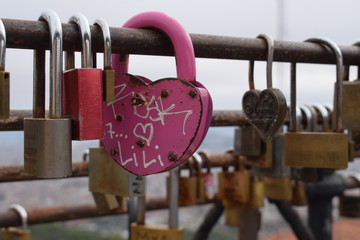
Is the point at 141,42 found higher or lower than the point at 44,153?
higher

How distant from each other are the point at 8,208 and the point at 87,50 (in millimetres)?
686

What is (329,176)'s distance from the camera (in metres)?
1.50

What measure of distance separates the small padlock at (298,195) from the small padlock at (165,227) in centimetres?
47

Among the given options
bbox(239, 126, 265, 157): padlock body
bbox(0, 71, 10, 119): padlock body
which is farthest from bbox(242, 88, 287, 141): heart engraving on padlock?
bbox(239, 126, 265, 157): padlock body

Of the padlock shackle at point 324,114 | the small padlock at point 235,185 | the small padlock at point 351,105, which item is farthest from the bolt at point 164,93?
the small padlock at point 235,185

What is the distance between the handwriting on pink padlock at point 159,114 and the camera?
640 mm

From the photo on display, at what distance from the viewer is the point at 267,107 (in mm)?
771

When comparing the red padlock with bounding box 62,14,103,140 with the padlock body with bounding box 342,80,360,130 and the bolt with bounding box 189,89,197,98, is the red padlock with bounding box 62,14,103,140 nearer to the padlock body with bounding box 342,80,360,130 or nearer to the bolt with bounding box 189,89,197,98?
the bolt with bounding box 189,89,197,98

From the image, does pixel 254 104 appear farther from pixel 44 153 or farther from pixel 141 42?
pixel 44 153

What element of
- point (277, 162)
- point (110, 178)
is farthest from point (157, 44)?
point (277, 162)

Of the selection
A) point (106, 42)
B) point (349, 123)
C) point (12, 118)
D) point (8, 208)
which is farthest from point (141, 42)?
point (8, 208)

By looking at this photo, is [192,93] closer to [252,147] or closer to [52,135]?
[52,135]

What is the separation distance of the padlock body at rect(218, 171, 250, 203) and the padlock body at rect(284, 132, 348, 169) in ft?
1.54

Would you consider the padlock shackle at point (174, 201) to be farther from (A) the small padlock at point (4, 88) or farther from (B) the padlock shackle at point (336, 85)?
(A) the small padlock at point (4, 88)
